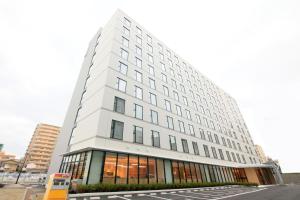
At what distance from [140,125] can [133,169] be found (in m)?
5.07

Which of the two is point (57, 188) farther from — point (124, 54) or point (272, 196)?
point (124, 54)

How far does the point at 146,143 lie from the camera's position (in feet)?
59.7

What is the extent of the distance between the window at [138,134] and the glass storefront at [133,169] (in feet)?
5.67

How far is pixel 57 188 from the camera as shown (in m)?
8.00

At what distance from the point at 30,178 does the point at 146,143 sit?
36.1 m

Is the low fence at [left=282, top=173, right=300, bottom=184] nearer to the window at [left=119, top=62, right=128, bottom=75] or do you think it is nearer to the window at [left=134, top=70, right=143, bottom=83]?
the window at [left=134, top=70, right=143, bottom=83]

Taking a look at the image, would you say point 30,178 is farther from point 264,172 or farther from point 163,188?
point 264,172

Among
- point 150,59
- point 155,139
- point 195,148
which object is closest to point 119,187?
point 155,139

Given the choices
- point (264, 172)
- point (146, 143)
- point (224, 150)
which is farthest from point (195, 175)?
point (264, 172)

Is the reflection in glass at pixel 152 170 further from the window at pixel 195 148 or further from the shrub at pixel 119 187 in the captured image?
the window at pixel 195 148

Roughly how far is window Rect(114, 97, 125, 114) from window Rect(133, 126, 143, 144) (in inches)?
102

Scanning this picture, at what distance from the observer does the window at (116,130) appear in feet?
52.1

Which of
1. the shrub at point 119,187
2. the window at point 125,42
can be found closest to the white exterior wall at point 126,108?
the window at point 125,42

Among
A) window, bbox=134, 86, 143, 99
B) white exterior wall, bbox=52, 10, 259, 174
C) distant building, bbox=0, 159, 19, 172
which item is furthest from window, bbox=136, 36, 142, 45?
distant building, bbox=0, 159, 19, 172
